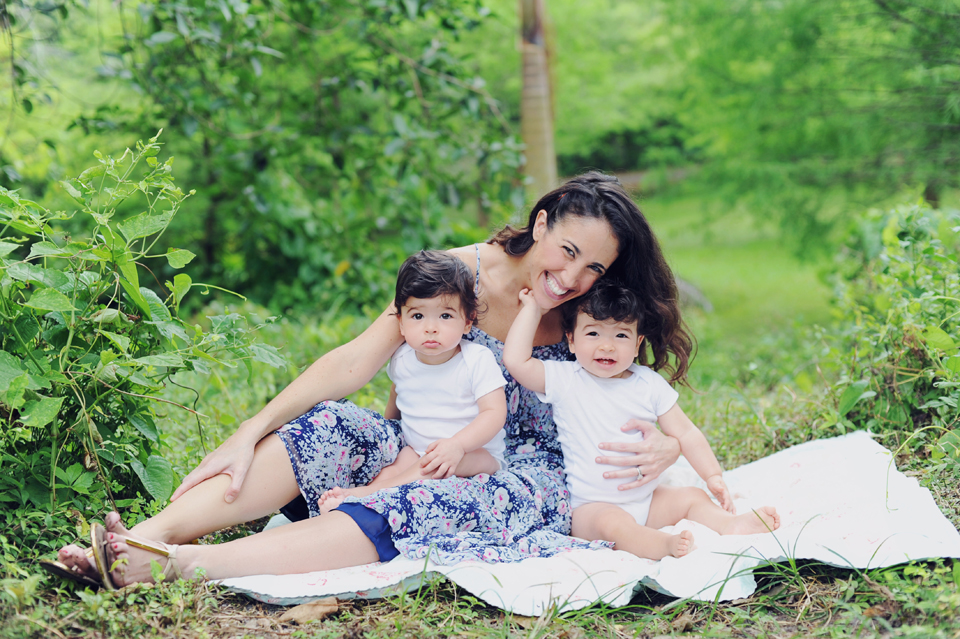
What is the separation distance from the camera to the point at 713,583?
1958 millimetres

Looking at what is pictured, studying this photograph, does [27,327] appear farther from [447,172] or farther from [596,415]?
[447,172]

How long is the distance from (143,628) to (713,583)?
1379 mm

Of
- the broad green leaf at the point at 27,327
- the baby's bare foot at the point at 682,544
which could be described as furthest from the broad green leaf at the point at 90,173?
the baby's bare foot at the point at 682,544

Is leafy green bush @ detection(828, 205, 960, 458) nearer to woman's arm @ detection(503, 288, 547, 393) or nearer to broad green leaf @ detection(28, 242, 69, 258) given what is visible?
woman's arm @ detection(503, 288, 547, 393)

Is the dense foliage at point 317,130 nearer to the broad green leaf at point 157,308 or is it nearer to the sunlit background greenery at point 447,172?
the sunlit background greenery at point 447,172

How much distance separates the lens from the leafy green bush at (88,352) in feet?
6.29

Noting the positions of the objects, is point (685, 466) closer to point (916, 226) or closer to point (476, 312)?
point (476, 312)

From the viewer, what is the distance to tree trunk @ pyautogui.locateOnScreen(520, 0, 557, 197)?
6.80 m

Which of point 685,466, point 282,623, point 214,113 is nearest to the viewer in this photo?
point 282,623

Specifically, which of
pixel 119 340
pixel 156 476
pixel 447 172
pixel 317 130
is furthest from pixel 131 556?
pixel 447 172

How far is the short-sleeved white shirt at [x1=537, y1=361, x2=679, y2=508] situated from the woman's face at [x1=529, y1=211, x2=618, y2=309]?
0.24 meters

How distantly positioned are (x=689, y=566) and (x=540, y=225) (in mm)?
1147

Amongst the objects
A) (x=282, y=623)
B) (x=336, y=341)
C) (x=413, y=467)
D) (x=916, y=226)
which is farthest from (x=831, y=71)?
(x=282, y=623)

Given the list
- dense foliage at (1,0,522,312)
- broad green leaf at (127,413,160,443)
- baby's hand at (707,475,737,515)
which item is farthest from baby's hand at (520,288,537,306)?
dense foliage at (1,0,522,312)
